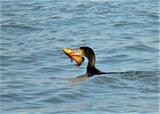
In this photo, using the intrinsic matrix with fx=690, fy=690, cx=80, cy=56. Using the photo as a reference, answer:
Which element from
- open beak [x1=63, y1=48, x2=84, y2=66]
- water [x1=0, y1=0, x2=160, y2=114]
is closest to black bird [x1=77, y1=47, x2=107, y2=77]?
open beak [x1=63, y1=48, x2=84, y2=66]

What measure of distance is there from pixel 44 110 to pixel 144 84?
232 centimetres

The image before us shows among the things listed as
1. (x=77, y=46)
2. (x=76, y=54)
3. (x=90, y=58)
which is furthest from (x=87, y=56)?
(x=77, y=46)

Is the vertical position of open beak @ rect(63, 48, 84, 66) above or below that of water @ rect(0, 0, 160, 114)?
above

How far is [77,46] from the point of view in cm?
1570

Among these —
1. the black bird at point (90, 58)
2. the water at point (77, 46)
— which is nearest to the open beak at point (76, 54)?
the black bird at point (90, 58)

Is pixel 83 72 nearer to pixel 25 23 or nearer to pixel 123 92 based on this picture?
pixel 123 92

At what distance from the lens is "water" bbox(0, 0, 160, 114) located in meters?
10.5

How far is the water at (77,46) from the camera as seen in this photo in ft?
34.3

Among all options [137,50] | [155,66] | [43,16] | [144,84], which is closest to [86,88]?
[144,84]

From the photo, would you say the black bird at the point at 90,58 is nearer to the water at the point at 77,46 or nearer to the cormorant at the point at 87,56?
the cormorant at the point at 87,56

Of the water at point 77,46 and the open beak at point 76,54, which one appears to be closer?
the water at point 77,46

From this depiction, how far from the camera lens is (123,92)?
11133 millimetres

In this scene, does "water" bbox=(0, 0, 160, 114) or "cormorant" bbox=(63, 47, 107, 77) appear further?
"cormorant" bbox=(63, 47, 107, 77)

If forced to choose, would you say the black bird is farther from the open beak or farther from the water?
the water
